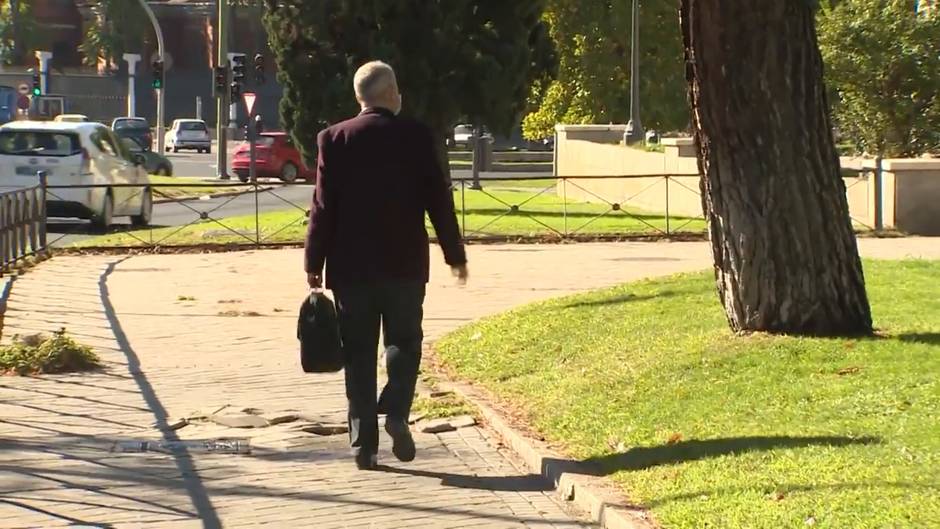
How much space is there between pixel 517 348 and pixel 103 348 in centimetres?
325

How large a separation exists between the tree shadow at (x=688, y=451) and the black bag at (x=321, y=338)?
44.3 inches

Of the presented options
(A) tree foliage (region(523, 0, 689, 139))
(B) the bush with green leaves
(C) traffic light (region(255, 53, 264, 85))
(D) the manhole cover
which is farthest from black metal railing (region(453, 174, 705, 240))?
(C) traffic light (region(255, 53, 264, 85))

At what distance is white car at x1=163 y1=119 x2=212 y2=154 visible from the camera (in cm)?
6806

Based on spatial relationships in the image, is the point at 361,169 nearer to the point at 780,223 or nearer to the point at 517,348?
the point at 780,223

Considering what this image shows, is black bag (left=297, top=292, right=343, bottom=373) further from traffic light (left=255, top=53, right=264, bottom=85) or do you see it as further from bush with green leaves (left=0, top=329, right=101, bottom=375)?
traffic light (left=255, top=53, right=264, bottom=85)

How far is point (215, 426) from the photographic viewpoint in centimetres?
878

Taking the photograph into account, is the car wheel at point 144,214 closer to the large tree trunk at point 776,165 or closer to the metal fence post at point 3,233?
the metal fence post at point 3,233

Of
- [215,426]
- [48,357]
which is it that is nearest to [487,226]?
[48,357]

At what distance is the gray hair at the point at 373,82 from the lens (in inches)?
292

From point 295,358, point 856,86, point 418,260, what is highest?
point 856,86

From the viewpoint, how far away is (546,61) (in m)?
26.4

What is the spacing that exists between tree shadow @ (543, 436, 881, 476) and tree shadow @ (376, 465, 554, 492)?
0.41ft

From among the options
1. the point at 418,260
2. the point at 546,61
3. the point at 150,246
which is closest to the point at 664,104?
the point at 546,61

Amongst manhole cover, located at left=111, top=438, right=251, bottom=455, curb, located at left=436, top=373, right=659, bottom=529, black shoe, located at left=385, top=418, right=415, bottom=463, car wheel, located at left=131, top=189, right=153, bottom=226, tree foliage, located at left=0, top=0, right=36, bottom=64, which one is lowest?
manhole cover, located at left=111, top=438, right=251, bottom=455
